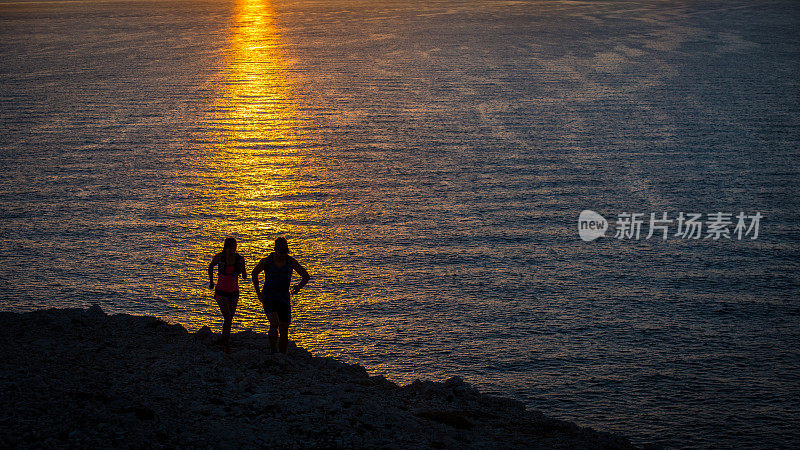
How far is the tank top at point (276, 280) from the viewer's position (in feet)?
42.3

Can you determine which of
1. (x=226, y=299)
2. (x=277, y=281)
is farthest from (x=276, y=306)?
(x=226, y=299)

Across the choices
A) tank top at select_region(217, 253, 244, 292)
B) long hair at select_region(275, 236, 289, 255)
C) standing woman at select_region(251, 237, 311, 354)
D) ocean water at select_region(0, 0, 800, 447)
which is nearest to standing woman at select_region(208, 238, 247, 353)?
tank top at select_region(217, 253, 244, 292)

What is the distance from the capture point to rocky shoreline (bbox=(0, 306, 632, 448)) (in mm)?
10164

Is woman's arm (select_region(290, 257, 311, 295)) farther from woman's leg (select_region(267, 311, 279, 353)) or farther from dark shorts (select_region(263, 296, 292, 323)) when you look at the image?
woman's leg (select_region(267, 311, 279, 353))

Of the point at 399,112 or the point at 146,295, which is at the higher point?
the point at 399,112

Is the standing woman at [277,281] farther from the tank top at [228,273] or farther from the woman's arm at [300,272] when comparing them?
the tank top at [228,273]

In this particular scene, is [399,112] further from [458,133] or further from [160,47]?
A: [160,47]

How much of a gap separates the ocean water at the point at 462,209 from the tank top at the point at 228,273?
3447 millimetres

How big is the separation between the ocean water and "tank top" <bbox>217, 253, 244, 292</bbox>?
→ 11.3 ft

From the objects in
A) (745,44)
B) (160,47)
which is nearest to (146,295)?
(160,47)

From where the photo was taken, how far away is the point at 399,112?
39.7 metres

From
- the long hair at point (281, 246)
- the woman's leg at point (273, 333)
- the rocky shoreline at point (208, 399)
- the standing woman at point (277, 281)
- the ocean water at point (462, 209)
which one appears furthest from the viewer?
the ocean water at point (462, 209)

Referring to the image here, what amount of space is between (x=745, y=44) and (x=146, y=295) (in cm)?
5895

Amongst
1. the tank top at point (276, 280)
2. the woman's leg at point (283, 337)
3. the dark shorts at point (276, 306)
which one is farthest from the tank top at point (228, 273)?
the woman's leg at point (283, 337)
